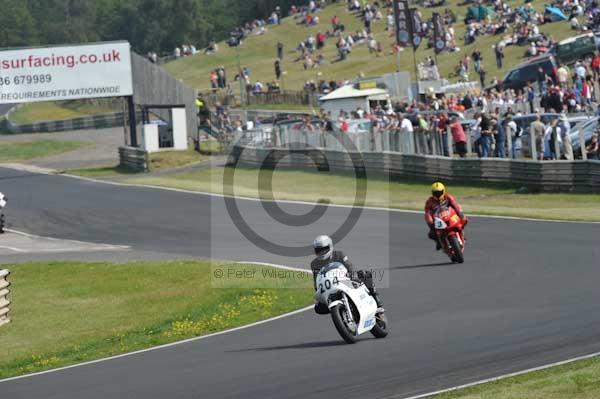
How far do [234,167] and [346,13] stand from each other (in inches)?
1529

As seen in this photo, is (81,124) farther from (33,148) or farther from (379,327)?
(379,327)

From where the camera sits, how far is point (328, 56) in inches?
2926

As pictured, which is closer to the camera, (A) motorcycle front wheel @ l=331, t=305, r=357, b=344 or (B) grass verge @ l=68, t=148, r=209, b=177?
(A) motorcycle front wheel @ l=331, t=305, r=357, b=344

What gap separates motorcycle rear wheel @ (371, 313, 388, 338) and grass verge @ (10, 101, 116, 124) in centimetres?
6253

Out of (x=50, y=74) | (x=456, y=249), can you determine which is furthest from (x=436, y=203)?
(x=50, y=74)

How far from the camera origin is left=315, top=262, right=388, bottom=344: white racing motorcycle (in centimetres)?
1253

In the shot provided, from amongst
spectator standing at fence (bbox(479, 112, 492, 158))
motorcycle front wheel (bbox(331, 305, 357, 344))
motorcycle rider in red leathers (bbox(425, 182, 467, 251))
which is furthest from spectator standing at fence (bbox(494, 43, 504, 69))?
motorcycle front wheel (bbox(331, 305, 357, 344))

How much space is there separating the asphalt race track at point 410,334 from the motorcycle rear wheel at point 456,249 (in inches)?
8.2

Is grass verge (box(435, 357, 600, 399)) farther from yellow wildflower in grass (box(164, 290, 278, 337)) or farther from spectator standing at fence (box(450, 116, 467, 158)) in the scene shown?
spectator standing at fence (box(450, 116, 467, 158))

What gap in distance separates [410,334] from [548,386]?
11.8 ft

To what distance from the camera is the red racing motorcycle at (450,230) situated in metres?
18.5

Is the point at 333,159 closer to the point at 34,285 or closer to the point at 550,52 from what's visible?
the point at 550,52

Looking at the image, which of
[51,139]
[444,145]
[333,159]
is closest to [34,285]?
[444,145]

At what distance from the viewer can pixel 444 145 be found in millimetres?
33750
